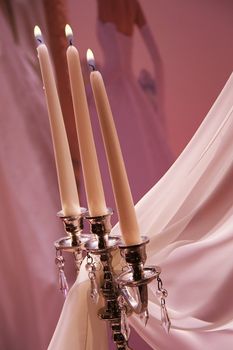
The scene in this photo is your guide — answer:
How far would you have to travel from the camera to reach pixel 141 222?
80cm

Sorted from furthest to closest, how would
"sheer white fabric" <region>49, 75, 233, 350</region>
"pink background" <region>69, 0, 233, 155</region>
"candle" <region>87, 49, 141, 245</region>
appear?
"pink background" <region>69, 0, 233, 155</region>
"sheer white fabric" <region>49, 75, 233, 350</region>
"candle" <region>87, 49, 141, 245</region>

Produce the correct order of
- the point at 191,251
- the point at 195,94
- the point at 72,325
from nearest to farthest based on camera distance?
the point at 72,325 < the point at 191,251 < the point at 195,94

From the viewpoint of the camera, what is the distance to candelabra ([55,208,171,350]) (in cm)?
48

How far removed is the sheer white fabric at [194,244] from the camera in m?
0.77

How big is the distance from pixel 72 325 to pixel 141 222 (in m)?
0.18

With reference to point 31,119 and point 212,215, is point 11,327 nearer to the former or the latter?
point 31,119

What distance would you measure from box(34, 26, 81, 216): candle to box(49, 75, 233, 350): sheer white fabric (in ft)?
0.72

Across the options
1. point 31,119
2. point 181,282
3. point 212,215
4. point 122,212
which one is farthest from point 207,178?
point 31,119

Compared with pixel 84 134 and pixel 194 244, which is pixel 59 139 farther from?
pixel 194 244

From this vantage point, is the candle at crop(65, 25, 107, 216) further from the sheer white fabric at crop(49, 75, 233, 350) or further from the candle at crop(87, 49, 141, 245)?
A: the sheer white fabric at crop(49, 75, 233, 350)

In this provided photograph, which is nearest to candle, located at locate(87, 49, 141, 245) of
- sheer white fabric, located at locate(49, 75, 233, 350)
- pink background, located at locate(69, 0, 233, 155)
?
sheer white fabric, located at locate(49, 75, 233, 350)

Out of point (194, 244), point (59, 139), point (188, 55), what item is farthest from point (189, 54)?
point (59, 139)

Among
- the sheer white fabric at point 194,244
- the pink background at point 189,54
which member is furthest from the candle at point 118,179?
the pink background at point 189,54

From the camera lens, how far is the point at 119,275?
0.54 m
